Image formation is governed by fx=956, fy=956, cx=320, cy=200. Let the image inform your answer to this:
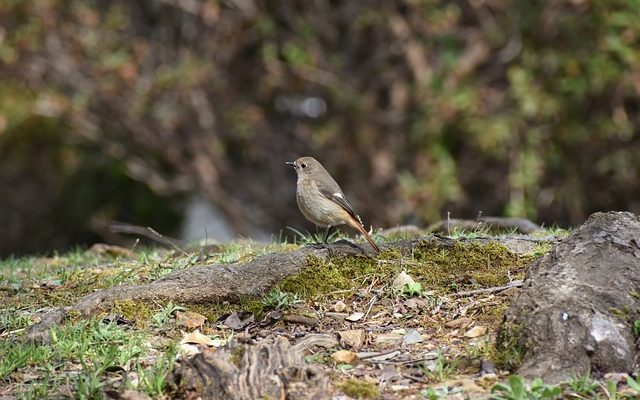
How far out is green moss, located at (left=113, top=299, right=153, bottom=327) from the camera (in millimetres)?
4938

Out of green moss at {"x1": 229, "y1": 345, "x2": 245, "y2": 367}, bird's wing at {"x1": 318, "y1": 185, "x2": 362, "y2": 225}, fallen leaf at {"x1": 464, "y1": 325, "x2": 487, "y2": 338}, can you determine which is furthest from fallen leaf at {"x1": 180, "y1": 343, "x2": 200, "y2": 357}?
bird's wing at {"x1": 318, "y1": 185, "x2": 362, "y2": 225}

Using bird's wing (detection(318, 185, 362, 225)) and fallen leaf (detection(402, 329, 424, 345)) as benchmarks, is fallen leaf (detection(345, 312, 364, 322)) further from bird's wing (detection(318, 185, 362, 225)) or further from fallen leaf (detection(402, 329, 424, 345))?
bird's wing (detection(318, 185, 362, 225))

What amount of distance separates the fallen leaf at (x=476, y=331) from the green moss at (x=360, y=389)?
29.5 inches

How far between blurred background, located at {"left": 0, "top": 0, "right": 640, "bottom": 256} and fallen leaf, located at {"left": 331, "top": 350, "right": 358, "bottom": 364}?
743cm

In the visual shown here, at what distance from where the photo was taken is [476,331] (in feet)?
15.1

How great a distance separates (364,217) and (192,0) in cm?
376

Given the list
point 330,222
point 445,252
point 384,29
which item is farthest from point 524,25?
point 445,252

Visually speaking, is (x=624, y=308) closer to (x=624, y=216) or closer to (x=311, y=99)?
(x=624, y=216)

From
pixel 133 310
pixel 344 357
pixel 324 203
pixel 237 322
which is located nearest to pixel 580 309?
pixel 344 357

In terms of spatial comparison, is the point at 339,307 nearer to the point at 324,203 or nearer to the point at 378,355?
the point at 378,355

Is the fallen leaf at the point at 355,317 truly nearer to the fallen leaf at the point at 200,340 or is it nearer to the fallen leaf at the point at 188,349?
the fallen leaf at the point at 200,340

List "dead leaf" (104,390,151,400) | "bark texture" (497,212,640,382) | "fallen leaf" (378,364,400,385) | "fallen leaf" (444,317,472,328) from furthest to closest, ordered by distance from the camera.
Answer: "fallen leaf" (444,317,472,328)
"fallen leaf" (378,364,400,385)
"bark texture" (497,212,640,382)
"dead leaf" (104,390,151,400)

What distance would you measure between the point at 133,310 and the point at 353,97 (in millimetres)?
7923

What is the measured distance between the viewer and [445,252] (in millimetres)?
5496
